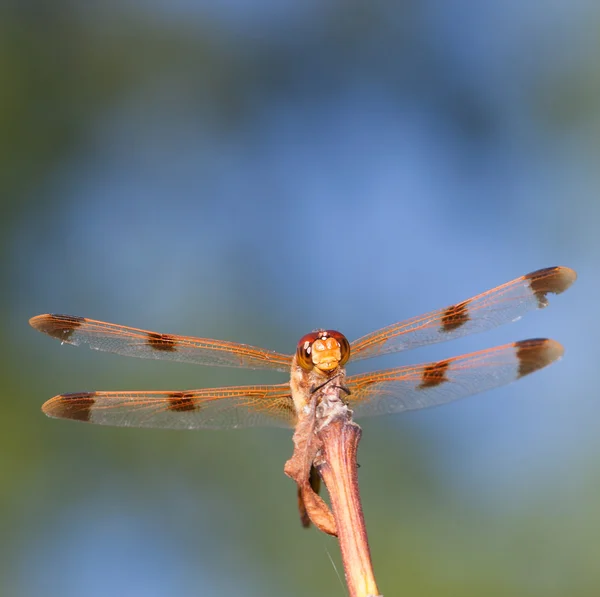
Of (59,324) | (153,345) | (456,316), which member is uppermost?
(59,324)

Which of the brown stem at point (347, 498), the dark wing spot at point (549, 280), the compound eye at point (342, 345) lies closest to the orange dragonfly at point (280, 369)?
the dark wing spot at point (549, 280)

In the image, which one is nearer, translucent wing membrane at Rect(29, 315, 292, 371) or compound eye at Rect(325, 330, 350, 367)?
compound eye at Rect(325, 330, 350, 367)

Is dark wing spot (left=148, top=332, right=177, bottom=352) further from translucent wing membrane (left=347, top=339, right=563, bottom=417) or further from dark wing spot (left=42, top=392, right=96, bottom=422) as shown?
translucent wing membrane (left=347, top=339, right=563, bottom=417)

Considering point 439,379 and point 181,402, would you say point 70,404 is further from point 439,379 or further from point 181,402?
point 439,379

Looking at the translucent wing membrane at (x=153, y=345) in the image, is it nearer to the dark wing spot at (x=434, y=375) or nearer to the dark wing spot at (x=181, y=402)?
the dark wing spot at (x=181, y=402)

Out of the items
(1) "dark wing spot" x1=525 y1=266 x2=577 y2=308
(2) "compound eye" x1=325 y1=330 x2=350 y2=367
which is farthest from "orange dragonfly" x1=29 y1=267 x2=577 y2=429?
(2) "compound eye" x1=325 y1=330 x2=350 y2=367

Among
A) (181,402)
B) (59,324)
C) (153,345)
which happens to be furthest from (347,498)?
(59,324)

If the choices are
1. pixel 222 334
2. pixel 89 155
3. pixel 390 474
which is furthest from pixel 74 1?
pixel 390 474
